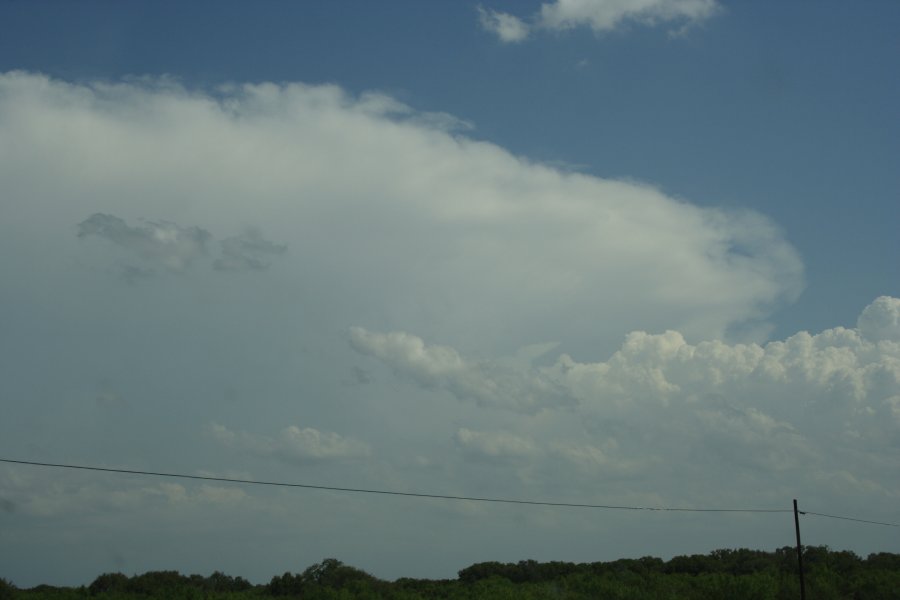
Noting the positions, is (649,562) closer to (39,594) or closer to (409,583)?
(409,583)

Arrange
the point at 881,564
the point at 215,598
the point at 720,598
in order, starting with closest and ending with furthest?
the point at 215,598, the point at 720,598, the point at 881,564

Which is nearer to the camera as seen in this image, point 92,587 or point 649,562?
point 92,587

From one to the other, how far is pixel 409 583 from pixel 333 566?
7785mm

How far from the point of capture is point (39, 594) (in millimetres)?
58906

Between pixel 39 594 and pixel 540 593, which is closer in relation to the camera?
pixel 39 594

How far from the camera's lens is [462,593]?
234 ft

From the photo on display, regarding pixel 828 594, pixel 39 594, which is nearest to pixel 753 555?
pixel 828 594

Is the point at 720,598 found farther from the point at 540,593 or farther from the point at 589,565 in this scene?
the point at 589,565

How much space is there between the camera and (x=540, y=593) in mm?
69438

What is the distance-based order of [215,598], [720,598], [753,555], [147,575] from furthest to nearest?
[753,555]
[147,575]
[720,598]
[215,598]

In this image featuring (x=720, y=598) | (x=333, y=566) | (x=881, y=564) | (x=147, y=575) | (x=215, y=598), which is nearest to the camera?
(x=215, y=598)

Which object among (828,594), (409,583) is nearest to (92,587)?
(409,583)

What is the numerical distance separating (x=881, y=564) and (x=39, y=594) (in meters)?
80.7

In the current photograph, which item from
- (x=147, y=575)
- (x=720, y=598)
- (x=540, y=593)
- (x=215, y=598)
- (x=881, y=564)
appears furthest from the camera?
(x=881, y=564)
